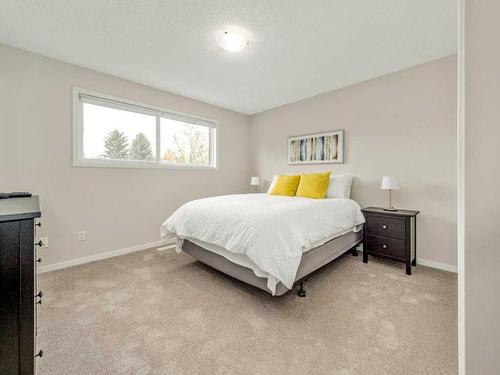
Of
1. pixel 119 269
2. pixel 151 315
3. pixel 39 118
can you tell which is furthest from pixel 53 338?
pixel 39 118

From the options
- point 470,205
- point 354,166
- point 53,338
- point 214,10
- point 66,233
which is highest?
point 214,10

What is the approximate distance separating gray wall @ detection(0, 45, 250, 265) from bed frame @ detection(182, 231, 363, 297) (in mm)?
1085

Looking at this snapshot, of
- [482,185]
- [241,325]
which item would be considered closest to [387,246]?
[241,325]

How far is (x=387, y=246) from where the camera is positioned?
2.60 metres

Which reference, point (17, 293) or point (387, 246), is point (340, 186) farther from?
point (17, 293)

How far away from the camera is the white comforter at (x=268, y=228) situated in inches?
68.1

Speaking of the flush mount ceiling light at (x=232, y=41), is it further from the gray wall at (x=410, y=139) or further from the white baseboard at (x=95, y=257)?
the white baseboard at (x=95, y=257)

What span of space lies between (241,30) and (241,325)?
2.49m

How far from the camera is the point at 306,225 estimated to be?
2.07 m

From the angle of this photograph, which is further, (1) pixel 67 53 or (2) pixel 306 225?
(1) pixel 67 53

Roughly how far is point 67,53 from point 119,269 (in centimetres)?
247

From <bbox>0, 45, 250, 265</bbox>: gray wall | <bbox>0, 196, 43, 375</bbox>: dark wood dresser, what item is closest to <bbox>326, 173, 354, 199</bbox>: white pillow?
<bbox>0, 45, 250, 265</bbox>: gray wall

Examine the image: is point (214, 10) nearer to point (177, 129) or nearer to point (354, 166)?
point (177, 129)

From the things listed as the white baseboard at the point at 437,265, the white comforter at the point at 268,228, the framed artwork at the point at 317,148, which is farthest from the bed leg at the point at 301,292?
the framed artwork at the point at 317,148
